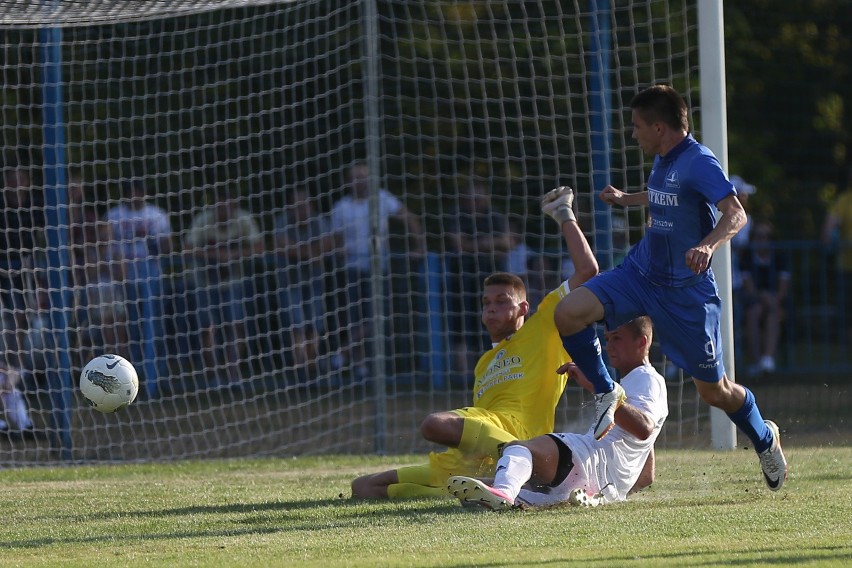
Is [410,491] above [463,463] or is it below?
below

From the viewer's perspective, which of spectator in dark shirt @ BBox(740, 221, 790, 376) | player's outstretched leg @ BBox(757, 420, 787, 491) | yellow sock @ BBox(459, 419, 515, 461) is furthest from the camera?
spectator in dark shirt @ BBox(740, 221, 790, 376)

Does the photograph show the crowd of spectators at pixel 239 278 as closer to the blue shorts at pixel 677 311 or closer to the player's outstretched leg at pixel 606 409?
the blue shorts at pixel 677 311

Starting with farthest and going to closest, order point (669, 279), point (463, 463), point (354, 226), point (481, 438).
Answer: point (354, 226)
point (463, 463)
point (481, 438)
point (669, 279)

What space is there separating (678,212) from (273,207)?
7245 millimetres

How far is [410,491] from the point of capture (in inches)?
274

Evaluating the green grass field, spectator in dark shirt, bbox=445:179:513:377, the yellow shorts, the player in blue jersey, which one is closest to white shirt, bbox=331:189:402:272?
spectator in dark shirt, bbox=445:179:513:377

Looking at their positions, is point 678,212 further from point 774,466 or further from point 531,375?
point 774,466

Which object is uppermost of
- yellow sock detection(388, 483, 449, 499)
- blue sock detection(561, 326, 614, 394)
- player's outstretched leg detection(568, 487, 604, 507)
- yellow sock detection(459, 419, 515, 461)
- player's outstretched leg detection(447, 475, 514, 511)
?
blue sock detection(561, 326, 614, 394)

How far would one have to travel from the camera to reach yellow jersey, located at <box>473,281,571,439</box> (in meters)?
6.97

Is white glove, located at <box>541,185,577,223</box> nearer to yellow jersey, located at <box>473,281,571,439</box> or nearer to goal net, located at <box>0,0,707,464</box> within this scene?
yellow jersey, located at <box>473,281,571,439</box>

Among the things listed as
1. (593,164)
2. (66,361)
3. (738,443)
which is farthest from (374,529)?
(593,164)

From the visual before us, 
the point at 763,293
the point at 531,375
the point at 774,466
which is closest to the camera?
the point at 774,466

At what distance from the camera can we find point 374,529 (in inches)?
228

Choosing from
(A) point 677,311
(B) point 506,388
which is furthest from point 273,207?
(A) point 677,311
